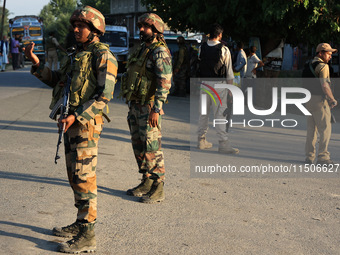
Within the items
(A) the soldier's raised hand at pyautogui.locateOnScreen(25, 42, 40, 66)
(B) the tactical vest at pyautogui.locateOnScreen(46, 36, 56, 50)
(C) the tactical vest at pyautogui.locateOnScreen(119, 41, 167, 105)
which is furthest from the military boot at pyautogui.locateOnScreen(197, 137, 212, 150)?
(B) the tactical vest at pyautogui.locateOnScreen(46, 36, 56, 50)

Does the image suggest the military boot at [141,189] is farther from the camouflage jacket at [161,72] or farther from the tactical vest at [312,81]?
the tactical vest at [312,81]

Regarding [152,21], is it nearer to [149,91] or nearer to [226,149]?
[149,91]

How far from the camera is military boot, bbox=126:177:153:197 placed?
20.7ft

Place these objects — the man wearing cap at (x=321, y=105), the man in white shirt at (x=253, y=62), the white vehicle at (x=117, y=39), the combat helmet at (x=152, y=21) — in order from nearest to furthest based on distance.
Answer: the combat helmet at (x=152, y=21) → the man wearing cap at (x=321, y=105) → the man in white shirt at (x=253, y=62) → the white vehicle at (x=117, y=39)

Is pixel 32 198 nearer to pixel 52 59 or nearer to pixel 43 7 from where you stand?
pixel 52 59

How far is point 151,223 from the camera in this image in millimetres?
5312

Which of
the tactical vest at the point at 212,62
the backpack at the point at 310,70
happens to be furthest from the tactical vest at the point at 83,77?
the tactical vest at the point at 212,62

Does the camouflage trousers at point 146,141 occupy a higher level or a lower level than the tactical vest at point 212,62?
lower

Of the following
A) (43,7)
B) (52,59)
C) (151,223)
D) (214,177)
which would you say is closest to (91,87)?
(151,223)

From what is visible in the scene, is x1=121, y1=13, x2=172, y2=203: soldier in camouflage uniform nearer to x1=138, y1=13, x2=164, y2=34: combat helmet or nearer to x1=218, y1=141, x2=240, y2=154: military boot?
x1=138, y1=13, x2=164, y2=34: combat helmet

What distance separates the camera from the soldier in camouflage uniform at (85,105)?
4.48m

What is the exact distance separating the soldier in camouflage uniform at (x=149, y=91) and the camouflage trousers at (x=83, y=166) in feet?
4.20

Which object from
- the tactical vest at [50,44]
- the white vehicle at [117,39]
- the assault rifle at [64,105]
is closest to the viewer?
the assault rifle at [64,105]

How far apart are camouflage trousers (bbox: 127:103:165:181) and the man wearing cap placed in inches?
121
